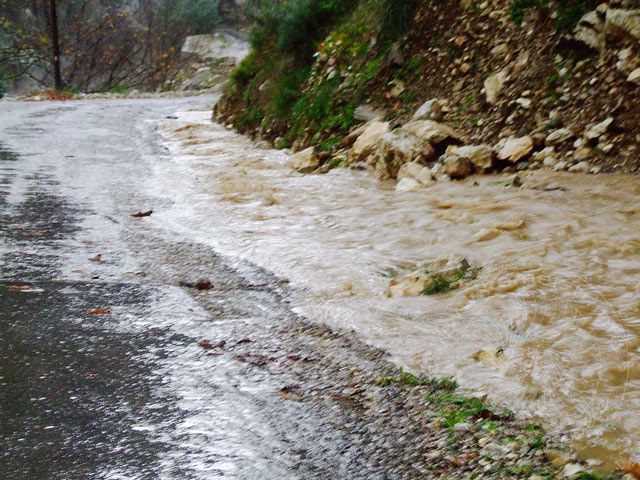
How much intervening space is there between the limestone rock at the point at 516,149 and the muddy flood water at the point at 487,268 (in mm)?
327

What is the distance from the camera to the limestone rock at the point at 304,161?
8.15 metres

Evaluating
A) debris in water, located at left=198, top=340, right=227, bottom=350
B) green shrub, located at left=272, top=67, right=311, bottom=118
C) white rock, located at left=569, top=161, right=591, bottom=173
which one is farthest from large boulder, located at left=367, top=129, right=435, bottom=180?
debris in water, located at left=198, top=340, right=227, bottom=350

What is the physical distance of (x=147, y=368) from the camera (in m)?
3.02

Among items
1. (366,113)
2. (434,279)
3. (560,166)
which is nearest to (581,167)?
(560,166)

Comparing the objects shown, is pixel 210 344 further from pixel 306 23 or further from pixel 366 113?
pixel 306 23

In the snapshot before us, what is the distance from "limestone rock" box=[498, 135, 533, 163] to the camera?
6.38 m

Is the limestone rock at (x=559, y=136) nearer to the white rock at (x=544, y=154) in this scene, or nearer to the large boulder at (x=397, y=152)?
the white rock at (x=544, y=154)

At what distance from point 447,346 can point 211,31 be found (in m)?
31.3

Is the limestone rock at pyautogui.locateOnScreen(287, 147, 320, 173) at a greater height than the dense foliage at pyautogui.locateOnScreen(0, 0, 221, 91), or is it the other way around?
the dense foliage at pyautogui.locateOnScreen(0, 0, 221, 91)

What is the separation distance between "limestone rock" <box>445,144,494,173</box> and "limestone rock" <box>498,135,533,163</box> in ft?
0.37

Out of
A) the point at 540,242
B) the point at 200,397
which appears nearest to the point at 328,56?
the point at 540,242

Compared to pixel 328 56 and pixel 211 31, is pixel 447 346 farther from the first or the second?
pixel 211 31

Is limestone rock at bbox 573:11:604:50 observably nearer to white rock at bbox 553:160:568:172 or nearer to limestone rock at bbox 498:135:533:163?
limestone rock at bbox 498:135:533:163

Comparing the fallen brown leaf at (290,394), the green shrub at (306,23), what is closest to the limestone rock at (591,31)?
the green shrub at (306,23)
